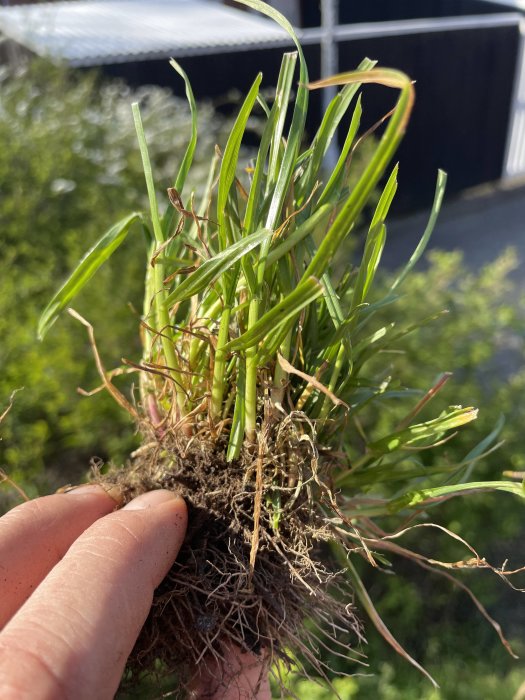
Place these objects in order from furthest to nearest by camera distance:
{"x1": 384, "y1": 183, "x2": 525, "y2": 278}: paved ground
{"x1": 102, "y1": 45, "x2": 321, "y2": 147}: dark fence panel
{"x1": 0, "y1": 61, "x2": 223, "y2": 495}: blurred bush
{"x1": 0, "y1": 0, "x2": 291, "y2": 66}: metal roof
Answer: {"x1": 384, "y1": 183, "x2": 525, "y2": 278}: paved ground
{"x1": 102, "y1": 45, "x2": 321, "y2": 147}: dark fence panel
{"x1": 0, "y1": 0, "x2": 291, "y2": 66}: metal roof
{"x1": 0, "y1": 61, "x2": 223, "y2": 495}: blurred bush

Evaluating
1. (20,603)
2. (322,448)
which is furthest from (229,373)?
(20,603)

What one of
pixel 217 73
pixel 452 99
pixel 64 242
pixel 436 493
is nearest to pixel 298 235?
pixel 436 493

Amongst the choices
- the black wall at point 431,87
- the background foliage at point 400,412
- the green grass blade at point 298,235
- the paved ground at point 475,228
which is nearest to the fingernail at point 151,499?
the green grass blade at point 298,235

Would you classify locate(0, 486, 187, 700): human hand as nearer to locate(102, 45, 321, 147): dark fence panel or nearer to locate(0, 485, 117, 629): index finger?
locate(0, 485, 117, 629): index finger

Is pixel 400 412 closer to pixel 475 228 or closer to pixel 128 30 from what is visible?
pixel 475 228

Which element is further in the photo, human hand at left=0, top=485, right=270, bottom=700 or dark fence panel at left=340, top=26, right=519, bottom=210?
dark fence panel at left=340, top=26, right=519, bottom=210

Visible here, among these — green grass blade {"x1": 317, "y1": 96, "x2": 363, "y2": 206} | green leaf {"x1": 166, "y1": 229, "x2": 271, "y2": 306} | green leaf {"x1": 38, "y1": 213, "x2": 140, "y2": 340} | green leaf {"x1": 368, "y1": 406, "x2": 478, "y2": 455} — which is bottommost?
green leaf {"x1": 368, "y1": 406, "x2": 478, "y2": 455}

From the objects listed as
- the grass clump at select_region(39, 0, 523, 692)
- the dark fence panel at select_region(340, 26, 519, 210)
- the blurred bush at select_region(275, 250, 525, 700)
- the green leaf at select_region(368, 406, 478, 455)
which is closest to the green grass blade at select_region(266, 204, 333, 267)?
the grass clump at select_region(39, 0, 523, 692)
